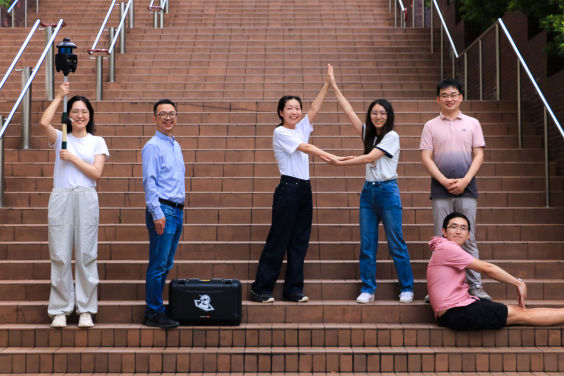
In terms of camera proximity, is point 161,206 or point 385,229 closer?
point 161,206

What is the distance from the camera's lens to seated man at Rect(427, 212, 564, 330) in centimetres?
476

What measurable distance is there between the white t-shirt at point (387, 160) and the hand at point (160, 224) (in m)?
1.76

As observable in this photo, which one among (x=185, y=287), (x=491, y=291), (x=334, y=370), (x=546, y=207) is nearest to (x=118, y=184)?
(x=185, y=287)

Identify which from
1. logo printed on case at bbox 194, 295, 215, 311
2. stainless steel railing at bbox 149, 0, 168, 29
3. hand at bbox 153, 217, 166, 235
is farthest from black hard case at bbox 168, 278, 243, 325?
stainless steel railing at bbox 149, 0, 168, 29

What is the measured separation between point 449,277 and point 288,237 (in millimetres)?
1303

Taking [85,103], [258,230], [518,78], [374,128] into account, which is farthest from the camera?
[518,78]

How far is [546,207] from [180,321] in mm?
3816

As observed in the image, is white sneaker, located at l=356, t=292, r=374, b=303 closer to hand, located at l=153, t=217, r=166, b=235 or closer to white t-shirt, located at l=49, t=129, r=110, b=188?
hand, located at l=153, t=217, r=166, b=235

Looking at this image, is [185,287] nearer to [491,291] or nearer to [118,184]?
[118,184]

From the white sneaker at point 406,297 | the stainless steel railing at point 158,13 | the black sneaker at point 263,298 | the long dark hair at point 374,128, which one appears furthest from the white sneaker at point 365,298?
the stainless steel railing at point 158,13

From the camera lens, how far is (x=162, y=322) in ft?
16.0

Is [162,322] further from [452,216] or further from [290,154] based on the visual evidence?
[452,216]

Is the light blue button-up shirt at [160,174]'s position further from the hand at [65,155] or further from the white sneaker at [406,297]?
the white sneaker at [406,297]

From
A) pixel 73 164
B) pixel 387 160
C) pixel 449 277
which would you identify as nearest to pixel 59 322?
pixel 73 164
